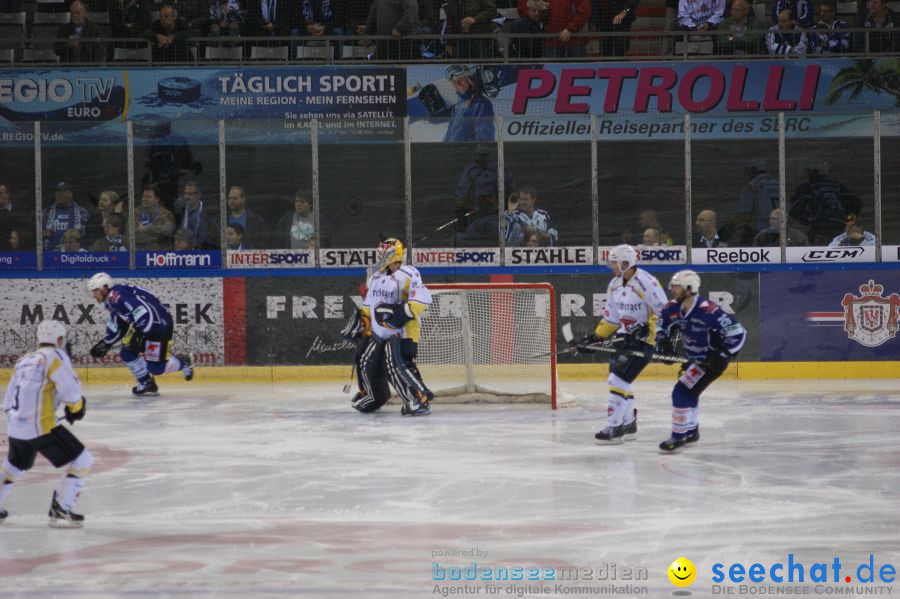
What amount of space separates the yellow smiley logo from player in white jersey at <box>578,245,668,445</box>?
3.44 m

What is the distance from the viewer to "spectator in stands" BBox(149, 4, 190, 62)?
1506 cm

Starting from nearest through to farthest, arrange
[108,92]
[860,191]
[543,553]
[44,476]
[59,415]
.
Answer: [543,553] → [59,415] → [44,476] → [860,191] → [108,92]

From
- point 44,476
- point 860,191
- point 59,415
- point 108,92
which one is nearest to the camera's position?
point 59,415

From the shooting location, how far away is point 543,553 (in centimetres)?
601

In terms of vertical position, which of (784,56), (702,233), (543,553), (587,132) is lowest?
(543,553)

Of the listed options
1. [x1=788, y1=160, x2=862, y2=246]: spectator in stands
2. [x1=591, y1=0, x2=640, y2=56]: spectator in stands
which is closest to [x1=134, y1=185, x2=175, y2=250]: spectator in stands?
[x1=591, y1=0, x2=640, y2=56]: spectator in stands

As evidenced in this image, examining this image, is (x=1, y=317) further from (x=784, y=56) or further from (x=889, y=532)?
(x=889, y=532)

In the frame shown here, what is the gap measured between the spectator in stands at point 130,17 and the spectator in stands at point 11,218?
9.27ft

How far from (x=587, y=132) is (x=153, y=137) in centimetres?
462

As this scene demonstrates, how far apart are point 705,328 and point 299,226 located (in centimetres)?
607

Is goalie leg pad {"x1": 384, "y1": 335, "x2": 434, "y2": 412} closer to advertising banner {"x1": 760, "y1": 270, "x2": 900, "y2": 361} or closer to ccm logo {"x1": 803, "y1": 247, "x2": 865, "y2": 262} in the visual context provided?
advertising banner {"x1": 760, "y1": 270, "x2": 900, "y2": 361}

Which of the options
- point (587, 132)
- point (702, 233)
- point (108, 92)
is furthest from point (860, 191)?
point (108, 92)

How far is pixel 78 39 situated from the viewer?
14930 mm

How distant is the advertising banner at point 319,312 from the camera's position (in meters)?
13.7
